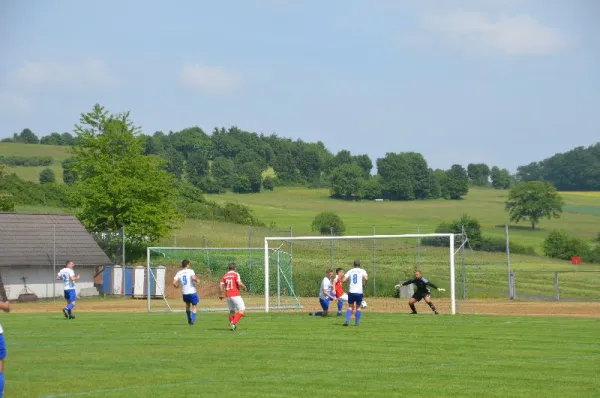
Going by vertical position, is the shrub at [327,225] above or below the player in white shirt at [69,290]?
above

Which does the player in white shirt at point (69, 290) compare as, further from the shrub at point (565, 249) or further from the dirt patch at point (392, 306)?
the shrub at point (565, 249)

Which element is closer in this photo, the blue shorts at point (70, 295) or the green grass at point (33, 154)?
the blue shorts at point (70, 295)

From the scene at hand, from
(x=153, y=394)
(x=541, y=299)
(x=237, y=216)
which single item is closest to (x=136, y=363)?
(x=153, y=394)

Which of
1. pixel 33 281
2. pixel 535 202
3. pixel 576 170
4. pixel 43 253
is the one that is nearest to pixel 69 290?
pixel 33 281

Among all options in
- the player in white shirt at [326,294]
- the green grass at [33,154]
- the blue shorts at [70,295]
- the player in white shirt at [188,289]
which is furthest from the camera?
the green grass at [33,154]

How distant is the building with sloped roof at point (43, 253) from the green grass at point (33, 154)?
Answer: 216 ft

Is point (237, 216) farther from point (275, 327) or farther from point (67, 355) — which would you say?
point (67, 355)

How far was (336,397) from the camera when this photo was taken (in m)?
13.1

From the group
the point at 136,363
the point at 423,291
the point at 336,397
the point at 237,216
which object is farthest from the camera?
the point at 237,216

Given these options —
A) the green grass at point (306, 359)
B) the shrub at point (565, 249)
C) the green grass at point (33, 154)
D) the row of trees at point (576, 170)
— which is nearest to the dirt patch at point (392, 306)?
the green grass at point (306, 359)

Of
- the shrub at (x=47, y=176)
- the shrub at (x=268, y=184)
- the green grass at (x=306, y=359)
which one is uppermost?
the shrub at (x=268, y=184)

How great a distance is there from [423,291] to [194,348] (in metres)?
14.0

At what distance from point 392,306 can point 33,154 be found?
102m

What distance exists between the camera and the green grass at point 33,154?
119 meters
